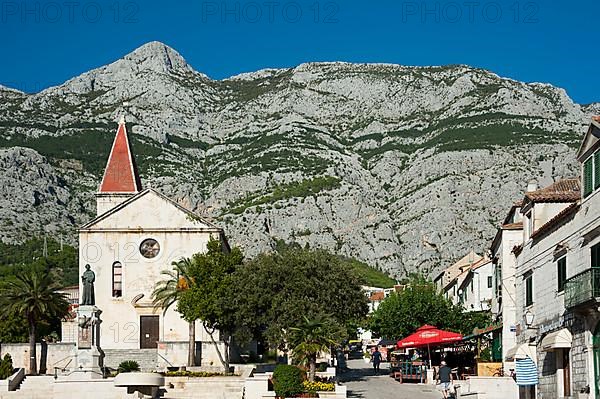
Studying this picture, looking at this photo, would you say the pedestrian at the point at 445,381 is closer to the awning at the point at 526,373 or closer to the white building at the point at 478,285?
the awning at the point at 526,373

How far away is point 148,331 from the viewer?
6600 centimetres

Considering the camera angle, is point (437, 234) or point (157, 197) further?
point (437, 234)

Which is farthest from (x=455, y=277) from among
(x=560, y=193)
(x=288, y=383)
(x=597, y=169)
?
(x=597, y=169)

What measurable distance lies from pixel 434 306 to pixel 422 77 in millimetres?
141576

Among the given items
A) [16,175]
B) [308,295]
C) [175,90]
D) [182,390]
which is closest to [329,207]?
[16,175]

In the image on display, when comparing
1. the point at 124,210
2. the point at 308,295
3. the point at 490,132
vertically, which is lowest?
the point at 308,295

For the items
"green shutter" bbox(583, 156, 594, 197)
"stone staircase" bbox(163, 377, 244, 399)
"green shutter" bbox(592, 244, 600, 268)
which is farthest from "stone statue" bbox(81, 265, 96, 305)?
"green shutter" bbox(592, 244, 600, 268)

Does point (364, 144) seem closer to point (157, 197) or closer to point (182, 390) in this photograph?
point (157, 197)

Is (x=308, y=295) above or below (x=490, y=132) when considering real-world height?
below

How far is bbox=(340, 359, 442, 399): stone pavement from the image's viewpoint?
3875 centimetres

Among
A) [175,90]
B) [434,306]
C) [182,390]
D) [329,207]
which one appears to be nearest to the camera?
[182,390]

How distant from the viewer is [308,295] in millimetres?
51156

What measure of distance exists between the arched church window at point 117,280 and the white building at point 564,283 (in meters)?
35.2

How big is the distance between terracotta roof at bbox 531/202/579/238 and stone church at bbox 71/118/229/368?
3592 centimetres
